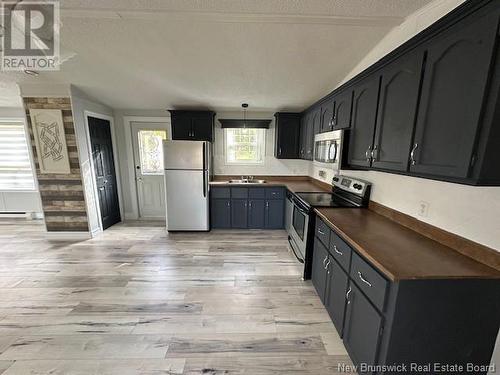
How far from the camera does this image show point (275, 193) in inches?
151

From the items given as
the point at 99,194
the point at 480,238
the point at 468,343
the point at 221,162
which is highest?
the point at 221,162

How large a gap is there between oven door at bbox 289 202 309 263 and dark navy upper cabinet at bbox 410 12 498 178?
1283 millimetres

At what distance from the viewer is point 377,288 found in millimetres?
1173

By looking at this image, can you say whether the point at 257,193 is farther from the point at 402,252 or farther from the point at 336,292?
the point at 402,252

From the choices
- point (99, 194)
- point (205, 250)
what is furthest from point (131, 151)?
point (205, 250)

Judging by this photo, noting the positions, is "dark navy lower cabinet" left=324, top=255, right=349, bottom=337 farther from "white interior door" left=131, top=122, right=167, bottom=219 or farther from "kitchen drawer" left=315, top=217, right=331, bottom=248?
"white interior door" left=131, top=122, right=167, bottom=219

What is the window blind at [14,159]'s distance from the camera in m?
4.21

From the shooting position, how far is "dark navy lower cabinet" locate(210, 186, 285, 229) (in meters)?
3.82

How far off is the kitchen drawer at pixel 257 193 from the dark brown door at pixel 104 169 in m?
2.75

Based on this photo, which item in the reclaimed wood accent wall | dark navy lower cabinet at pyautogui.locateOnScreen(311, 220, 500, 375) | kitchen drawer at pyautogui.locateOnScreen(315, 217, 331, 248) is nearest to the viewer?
dark navy lower cabinet at pyautogui.locateOnScreen(311, 220, 500, 375)

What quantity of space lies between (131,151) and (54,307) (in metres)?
3.00

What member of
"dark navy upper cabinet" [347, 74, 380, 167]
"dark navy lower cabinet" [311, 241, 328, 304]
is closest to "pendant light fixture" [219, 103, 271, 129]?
"dark navy upper cabinet" [347, 74, 380, 167]

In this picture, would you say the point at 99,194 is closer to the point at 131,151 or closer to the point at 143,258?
the point at 131,151

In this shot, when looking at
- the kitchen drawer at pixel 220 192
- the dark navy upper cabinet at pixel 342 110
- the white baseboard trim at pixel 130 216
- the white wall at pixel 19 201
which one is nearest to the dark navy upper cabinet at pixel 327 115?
the dark navy upper cabinet at pixel 342 110
